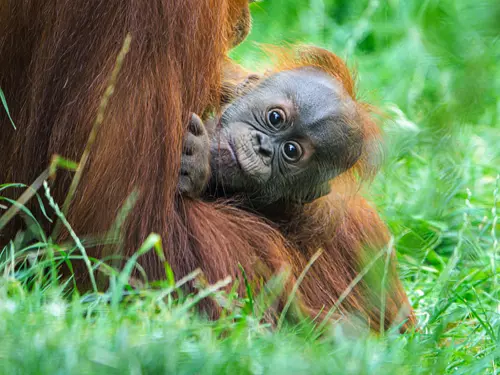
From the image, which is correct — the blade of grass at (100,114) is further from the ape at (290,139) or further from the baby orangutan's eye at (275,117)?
the baby orangutan's eye at (275,117)

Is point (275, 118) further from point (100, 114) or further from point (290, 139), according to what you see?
point (100, 114)

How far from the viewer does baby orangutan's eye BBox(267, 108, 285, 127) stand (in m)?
3.89

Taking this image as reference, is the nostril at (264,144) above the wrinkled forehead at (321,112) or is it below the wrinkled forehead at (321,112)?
below

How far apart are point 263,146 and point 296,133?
17 centimetres

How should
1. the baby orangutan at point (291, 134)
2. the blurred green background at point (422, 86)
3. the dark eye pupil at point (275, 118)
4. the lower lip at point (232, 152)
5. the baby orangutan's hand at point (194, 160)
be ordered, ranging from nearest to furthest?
1. the blurred green background at point (422, 86)
2. the baby orangutan's hand at point (194, 160)
3. the lower lip at point (232, 152)
4. the baby orangutan at point (291, 134)
5. the dark eye pupil at point (275, 118)

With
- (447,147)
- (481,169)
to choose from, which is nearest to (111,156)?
(447,147)

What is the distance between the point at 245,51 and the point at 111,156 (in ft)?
11.3

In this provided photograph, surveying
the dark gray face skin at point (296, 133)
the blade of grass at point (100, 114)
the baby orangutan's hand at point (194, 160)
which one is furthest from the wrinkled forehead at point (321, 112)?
the blade of grass at point (100, 114)

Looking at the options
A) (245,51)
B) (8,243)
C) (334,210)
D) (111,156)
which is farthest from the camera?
(245,51)

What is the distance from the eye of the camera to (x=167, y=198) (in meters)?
3.05

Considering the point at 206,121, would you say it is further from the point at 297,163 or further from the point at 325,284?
the point at 325,284

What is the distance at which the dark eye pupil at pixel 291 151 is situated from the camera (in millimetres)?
3896

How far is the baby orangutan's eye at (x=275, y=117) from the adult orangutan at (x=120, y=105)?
0.63 m

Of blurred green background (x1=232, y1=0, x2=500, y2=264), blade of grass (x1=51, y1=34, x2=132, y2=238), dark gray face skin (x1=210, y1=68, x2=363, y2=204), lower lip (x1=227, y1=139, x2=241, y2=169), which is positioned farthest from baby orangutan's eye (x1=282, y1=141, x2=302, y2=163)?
blade of grass (x1=51, y1=34, x2=132, y2=238)
